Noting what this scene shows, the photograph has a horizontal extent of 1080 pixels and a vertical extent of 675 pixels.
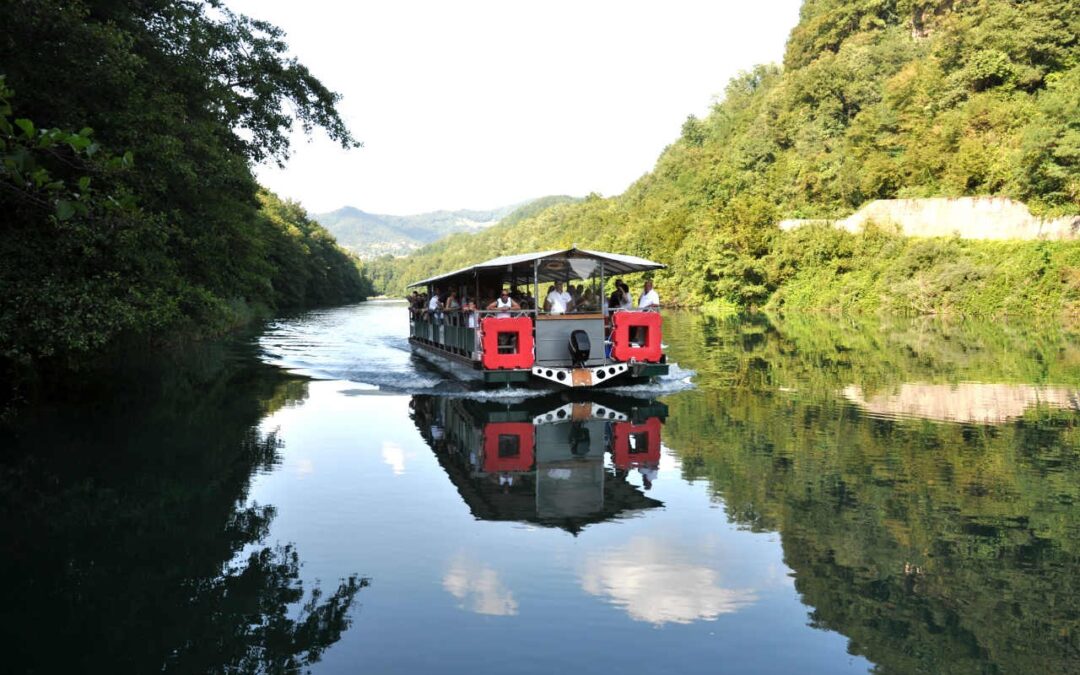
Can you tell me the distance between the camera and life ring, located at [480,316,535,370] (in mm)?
18625

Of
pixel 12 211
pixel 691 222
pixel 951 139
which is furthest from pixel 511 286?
pixel 691 222

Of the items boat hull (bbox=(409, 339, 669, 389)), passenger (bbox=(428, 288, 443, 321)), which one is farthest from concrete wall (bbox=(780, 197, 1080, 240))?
boat hull (bbox=(409, 339, 669, 389))

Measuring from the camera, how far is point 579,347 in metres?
18.8

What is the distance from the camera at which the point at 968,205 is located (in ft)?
174

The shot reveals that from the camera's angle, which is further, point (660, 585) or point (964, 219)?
point (964, 219)

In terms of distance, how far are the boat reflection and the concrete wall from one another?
41.3m

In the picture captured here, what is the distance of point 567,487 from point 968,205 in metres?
52.2

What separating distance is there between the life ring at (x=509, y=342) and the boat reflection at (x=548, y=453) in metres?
1.02

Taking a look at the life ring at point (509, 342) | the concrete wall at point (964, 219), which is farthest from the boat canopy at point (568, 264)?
the concrete wall at point (964, 219)

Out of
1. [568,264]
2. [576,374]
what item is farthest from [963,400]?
[568,264]

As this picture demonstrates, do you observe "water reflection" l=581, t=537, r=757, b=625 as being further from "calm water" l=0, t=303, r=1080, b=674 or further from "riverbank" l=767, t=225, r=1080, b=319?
"riverbank" l=767, t=225, r=1080, b=319

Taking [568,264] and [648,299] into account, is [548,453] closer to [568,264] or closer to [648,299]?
[648,299]

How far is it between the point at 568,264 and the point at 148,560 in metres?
14.1

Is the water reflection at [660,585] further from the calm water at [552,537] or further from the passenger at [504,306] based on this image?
the passenger at [504,306]
